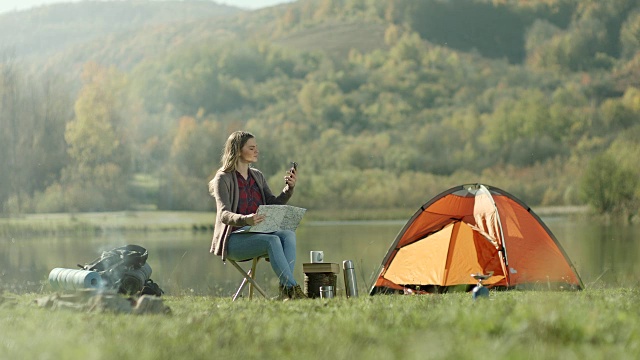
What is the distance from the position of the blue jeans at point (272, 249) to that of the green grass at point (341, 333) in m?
0.89

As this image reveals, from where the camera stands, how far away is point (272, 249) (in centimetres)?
607

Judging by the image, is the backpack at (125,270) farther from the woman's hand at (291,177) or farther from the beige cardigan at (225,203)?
the woman's hand at (291,177)

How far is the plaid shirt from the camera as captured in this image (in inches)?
253

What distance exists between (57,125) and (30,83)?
355 cm

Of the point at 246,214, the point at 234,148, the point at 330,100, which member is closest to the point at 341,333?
the point at 246,214

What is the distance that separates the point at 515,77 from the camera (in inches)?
3169

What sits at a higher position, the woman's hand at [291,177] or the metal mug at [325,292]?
the woman's hand at [291,177]

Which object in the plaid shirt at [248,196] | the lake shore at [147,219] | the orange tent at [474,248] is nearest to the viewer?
the plaid shirt at [248,196]

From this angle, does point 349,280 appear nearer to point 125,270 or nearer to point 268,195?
point 268,195

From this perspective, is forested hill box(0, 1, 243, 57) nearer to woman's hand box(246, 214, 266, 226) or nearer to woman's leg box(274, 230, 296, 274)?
woman's leg box(274, 230, 296, 274)

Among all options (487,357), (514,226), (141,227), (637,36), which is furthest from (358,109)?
(487,357)

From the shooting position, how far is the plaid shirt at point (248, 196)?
A: 21.0 feet

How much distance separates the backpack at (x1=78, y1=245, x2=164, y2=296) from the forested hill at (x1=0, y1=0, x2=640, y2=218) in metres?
43.2

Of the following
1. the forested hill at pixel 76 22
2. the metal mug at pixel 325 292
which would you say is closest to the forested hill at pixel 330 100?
the forested hill at pixel 76 22
